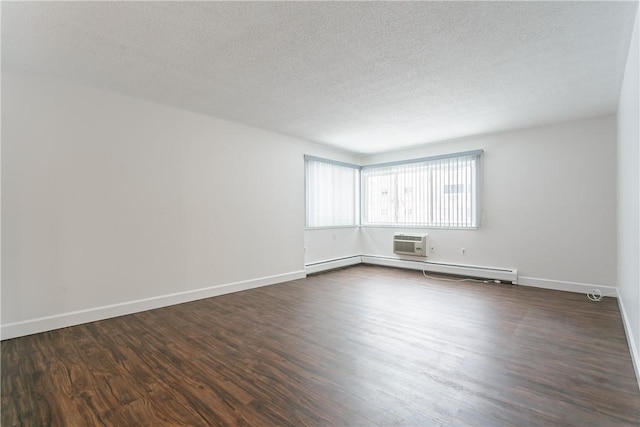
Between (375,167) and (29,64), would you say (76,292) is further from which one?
(375,167)

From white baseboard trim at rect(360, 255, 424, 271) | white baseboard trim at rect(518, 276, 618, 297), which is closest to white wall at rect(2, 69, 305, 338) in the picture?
white baseboard trim at rect(360, 255, 424, 271)

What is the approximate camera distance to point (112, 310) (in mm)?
3355

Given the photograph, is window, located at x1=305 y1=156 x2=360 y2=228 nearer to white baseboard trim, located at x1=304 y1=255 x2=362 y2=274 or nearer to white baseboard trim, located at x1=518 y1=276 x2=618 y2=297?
white baseboard trim, located at x1=304 y1=255 x2=362 y2=274

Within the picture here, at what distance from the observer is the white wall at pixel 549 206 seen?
4.17 meters

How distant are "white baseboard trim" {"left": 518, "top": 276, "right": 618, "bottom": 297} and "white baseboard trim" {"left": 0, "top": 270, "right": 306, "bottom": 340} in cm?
432

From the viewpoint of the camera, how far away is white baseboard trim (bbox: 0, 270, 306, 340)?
9.35 feet

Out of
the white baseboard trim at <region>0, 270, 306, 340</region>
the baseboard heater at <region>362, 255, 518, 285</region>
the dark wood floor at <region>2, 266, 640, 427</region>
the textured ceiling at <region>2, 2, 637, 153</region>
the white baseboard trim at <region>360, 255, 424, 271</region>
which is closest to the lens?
the dark wood floor at <region>2, 266, 640, 427</region>

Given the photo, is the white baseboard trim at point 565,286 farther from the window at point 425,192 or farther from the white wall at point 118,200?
the white wall at point 118,200

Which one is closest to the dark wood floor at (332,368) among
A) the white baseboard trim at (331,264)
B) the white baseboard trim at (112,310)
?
the white baseboard trim at (112,310)

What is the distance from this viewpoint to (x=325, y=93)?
3.40 meters

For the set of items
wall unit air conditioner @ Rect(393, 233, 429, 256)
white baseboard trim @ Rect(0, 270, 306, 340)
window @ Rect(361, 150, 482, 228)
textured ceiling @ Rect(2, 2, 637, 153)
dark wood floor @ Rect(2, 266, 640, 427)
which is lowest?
dark wood floor @ Rect(2, 266, 640, 427)

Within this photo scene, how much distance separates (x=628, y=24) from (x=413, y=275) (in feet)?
14.2

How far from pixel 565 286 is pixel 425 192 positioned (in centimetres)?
268

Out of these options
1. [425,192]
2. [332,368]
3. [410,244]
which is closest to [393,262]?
[410,244]
